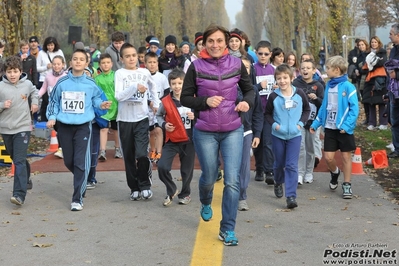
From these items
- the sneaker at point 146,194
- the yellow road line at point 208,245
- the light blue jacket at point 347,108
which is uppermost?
the light blue jacket at point 347,108

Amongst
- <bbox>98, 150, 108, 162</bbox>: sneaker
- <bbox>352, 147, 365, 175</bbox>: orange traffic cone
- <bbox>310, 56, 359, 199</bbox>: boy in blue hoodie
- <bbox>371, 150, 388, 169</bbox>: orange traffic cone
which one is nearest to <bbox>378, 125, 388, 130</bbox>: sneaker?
<bbox>371, 150, 388, 169</bbox>: orange traffic cone

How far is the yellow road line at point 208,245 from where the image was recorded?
6404 millimetres

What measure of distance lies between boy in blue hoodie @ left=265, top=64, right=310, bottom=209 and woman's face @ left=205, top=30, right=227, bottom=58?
7.14ft

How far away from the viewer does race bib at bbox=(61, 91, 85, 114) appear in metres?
8.85

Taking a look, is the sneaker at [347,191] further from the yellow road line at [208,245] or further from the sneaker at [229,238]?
the sneaker at [229,238]

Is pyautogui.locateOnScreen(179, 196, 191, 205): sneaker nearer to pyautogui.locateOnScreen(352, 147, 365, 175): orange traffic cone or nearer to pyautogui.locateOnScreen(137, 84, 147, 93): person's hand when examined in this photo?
pyautogui.locateOnScreen(137, 84, 147, 93): person's hand

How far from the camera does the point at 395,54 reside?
40.4 feet

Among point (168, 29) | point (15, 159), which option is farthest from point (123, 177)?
point (168, 29)

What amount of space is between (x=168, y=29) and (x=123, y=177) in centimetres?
5474

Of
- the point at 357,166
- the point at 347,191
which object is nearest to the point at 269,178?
the point at 347,191

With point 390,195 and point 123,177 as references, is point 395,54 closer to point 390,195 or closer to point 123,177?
point 390,195

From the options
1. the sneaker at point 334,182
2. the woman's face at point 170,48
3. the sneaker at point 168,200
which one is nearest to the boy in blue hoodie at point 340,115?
the sneaker at point 334,182

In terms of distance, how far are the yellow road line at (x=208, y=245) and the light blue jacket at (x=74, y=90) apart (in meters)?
1.94

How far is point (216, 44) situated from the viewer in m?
6.74
